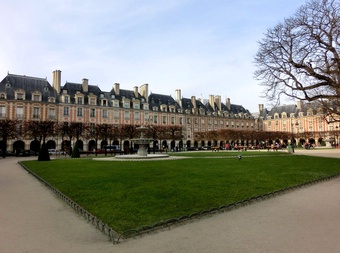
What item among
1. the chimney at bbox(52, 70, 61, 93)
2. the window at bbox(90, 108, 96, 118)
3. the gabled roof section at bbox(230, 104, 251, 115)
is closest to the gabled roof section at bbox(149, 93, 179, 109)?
the window at bbox(90, 108, 96, 118)

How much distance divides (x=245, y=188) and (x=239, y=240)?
4.04 metres

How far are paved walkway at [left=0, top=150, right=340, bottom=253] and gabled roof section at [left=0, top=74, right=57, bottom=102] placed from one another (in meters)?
38.7

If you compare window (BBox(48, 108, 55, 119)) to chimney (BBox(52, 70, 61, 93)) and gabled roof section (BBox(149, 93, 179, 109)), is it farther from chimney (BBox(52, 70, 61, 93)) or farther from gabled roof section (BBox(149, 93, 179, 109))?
gabled roof section (BBox(149, 93, 179, 109))

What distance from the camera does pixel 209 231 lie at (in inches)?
184

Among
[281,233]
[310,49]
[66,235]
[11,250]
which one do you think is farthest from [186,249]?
[310,49]

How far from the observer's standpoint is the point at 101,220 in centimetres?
523

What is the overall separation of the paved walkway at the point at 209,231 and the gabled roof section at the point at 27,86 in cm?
3871

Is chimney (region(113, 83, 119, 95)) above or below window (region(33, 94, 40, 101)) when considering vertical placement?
above

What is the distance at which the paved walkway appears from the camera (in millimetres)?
4016

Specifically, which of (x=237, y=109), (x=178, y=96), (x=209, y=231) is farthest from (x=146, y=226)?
(x=237, y=109)

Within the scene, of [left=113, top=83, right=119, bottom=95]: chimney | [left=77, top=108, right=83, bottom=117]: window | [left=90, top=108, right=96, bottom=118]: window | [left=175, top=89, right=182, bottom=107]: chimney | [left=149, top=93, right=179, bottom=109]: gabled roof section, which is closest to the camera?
[left=77, top=108, right=83, bottom=117]: window

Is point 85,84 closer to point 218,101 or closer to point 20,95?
point 20,95

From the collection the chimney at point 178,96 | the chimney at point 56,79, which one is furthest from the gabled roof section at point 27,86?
the chimney at point 178,96

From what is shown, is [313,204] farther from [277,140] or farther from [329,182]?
[277,140]
